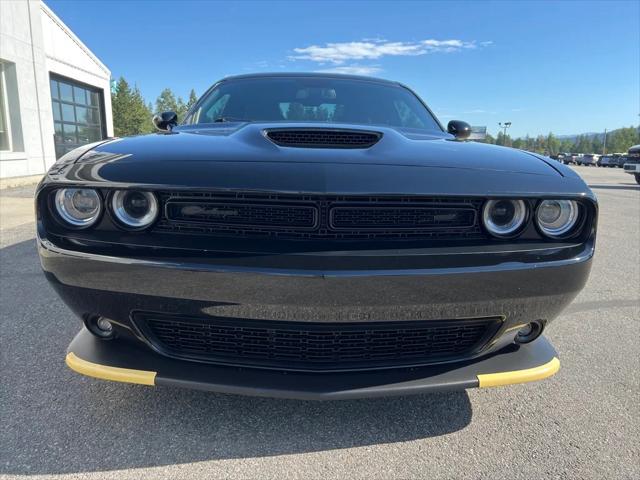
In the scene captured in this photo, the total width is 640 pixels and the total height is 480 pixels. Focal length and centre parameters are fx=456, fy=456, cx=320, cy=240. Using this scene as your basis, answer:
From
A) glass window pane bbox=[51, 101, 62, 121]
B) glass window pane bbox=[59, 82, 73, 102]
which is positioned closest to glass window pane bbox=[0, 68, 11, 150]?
glass window pane bbox=[51, 101, 62, 121]

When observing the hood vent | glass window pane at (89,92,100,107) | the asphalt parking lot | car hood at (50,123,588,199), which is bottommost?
the asphalt parking lot

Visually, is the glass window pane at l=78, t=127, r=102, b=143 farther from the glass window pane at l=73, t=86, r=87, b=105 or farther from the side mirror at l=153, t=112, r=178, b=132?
the side mirror at l=153, t=112, r=178, b=132

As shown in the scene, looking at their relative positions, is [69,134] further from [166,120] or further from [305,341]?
[305,341]

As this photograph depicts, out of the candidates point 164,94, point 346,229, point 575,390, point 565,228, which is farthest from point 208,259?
point 164,94

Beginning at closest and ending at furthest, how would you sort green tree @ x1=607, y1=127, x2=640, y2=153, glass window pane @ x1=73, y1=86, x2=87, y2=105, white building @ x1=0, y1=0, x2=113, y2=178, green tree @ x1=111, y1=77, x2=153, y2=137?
1. white building @ x1=0, y1=0, x2=113, y2=178
2. glass window pane @ x1=73, y1=86, x2=87, y2=105
3. green tree @ x1=111, y1=77, x2=153, y2=137
4. green tree @ x1=607, y1=127, x2=640, y2=153

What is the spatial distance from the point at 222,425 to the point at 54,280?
847mm

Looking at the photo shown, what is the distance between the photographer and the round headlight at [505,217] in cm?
164

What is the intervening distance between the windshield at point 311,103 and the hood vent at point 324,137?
913mm

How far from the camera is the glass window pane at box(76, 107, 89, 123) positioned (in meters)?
16.7

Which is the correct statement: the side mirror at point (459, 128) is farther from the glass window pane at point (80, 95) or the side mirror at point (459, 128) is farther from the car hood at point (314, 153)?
the glass window pane at point (80, 95)

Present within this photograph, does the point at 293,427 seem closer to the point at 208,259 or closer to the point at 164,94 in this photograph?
the point at 208,259

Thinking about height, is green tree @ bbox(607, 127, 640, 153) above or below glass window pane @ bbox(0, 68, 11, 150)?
above

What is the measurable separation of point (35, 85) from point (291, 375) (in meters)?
14.2

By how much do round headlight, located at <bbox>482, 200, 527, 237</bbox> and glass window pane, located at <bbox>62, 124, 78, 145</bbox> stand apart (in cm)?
1690
